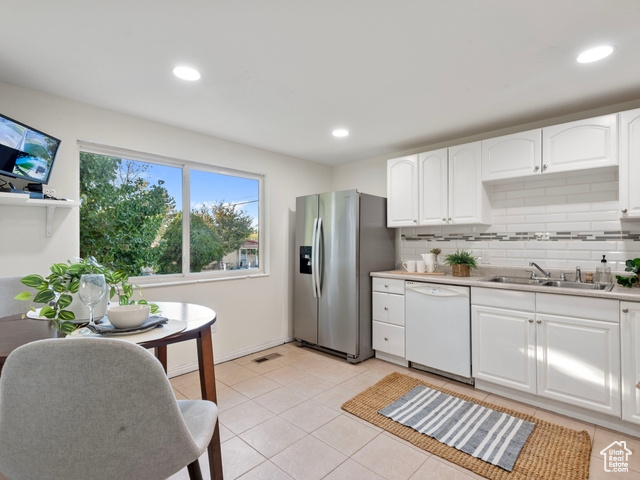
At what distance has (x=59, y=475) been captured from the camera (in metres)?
0.85

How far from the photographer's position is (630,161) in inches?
90.4

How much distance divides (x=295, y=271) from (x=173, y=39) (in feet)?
8.84

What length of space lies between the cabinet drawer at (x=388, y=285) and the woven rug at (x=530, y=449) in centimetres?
106

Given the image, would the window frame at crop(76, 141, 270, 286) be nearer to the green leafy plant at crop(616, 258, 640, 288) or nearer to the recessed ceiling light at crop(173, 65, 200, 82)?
the recessed ceiling light at crop(173, 65, 200, 82)

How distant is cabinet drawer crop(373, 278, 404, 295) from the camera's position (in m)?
3.28

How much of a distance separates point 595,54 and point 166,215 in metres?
3.39

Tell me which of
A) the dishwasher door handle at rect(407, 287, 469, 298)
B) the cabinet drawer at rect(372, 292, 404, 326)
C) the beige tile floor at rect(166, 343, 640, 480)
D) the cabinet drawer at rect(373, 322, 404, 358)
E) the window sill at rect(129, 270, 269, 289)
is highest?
the window sill at rect(129, 270, 269, 289)

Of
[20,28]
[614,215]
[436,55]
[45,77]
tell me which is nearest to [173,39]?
[20,28]

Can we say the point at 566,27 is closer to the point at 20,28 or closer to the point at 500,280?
the point at 500,280

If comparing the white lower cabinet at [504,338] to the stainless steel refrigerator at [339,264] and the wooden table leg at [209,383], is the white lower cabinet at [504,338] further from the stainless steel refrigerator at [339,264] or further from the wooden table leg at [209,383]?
the wooden table leg at [209,383]

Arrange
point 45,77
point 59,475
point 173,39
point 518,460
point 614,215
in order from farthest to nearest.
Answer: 1. point 614,215
2. point 45,77
3. point 518,460
4. point 173,39
5. point 59,475

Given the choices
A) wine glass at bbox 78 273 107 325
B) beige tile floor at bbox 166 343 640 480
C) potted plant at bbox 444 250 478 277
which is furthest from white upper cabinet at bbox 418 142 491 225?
wine glass at bbox 78 273 107 325

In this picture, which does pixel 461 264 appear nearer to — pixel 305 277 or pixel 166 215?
pixel 305 277

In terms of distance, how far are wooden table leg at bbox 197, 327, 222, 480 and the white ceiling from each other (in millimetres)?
1545
